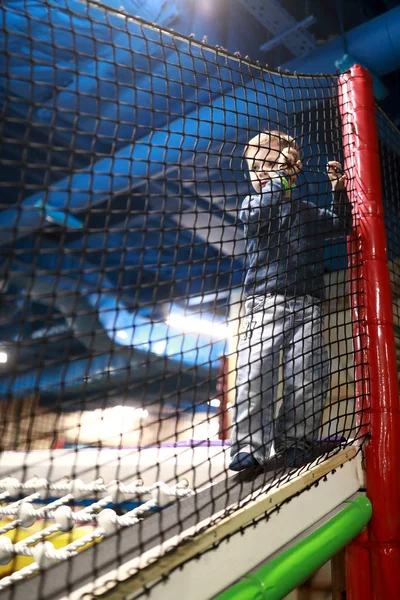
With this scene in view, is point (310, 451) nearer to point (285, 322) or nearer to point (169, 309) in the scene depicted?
point (285, 322)

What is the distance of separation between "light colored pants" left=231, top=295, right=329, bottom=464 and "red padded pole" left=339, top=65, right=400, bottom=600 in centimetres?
10

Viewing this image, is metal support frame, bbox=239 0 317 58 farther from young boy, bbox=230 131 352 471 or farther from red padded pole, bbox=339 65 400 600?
young boy, bbox=230 131 352 471

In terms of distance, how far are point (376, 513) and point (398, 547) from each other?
8 cm

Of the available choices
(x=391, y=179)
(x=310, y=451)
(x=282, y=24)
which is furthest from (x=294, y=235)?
(x=282, y=24)

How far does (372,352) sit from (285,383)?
224 millimetres

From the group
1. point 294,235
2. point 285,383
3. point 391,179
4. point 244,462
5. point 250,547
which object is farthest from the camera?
point 391,179

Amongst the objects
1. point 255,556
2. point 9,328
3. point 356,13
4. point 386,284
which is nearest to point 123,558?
point 255,556

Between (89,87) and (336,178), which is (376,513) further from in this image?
(89,87)

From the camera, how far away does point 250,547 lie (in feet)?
Result: 2.55

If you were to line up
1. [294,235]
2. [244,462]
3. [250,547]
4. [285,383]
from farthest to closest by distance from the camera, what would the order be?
1. [294,235]
2. [285,383]
3. [244,462]
4. [250,547]

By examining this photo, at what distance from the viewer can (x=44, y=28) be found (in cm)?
245

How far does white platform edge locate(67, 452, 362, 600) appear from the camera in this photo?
0.64 metres

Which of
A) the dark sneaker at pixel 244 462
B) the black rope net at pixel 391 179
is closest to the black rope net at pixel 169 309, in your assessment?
the dark sneaker at pixel 244 462

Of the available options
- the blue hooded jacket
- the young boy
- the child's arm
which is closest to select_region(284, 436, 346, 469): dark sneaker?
the young boy
